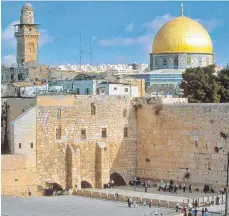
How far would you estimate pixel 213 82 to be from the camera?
39.7m

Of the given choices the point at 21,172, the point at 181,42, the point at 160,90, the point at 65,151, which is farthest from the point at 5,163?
the point at 181,42

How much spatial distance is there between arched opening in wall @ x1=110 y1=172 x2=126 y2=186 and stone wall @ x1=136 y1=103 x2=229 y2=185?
2.86 feet

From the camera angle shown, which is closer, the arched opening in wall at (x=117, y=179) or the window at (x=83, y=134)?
the window at (x=83, y=134)

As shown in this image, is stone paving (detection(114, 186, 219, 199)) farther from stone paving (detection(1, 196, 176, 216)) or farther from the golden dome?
the golden dome

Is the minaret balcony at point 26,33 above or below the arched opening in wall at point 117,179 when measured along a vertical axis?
above

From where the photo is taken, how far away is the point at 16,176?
2922cm

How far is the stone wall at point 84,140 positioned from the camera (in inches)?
1204

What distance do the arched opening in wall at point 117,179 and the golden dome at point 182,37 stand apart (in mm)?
19356

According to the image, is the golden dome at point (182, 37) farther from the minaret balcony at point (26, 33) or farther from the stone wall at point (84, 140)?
the stone wall at point (84, 140)

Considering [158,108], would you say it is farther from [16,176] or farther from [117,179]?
[16,176]

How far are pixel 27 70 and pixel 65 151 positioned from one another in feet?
51.0

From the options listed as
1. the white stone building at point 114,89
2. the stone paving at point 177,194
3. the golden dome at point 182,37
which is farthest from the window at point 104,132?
the golden dome at point 182,37

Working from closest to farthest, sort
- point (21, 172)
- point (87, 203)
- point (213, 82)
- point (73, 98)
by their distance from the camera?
point (87, 203), point (21, 172), point (73, 98), point (213, 82)

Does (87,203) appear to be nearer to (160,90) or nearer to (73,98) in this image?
(73,98)
